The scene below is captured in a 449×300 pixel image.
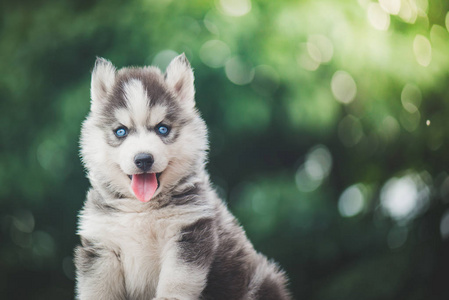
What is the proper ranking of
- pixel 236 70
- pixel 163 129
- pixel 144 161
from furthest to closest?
pixel 236 70 < pixel 163 129 < pixel 144 161

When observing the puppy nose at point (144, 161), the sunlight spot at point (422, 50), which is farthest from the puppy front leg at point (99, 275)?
the sunlight spot at point (422, 50)

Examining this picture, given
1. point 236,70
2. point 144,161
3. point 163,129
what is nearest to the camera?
point 144,161

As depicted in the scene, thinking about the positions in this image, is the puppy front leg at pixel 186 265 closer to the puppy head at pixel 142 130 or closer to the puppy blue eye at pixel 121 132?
the puppy head at pixel 142 130

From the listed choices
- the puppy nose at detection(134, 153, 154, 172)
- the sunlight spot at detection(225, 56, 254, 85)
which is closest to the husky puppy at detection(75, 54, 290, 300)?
the puppy nose at detection(134, 153, 154, 172)

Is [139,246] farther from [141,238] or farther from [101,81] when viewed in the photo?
[101,81]

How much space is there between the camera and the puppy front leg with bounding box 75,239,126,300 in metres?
1.69

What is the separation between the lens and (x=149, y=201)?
1.71 meters

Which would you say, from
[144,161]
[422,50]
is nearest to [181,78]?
[144,161]

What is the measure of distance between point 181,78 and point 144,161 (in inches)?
13.9

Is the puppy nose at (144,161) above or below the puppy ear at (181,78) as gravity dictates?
below

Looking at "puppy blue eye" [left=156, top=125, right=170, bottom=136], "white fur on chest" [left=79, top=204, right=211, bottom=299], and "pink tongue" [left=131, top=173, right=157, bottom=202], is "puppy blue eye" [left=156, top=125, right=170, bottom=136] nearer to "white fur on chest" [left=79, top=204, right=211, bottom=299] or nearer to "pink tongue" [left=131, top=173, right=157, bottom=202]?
"pink tongue" [left=131, top=173, right=157, bottom=202]

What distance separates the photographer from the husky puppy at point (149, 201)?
1643 mm

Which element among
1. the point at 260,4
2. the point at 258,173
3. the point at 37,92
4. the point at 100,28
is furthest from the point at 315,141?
the point at 37,92

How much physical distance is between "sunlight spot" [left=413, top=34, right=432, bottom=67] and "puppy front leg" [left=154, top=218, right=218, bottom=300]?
1.96 m
